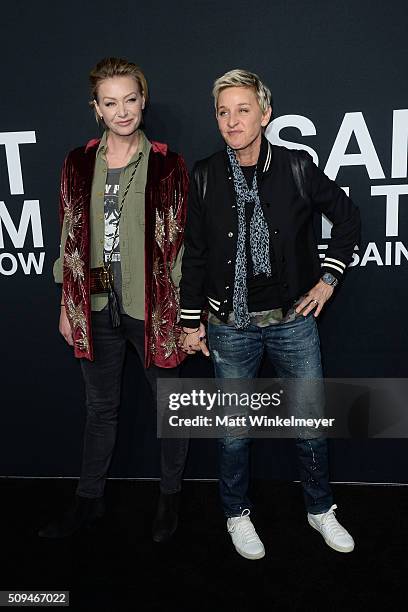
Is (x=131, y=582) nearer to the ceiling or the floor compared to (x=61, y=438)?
nearer to the floor

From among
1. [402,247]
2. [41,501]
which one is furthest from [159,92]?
[41,501]

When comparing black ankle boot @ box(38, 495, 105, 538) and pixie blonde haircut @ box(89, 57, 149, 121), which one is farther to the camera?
black ankle boot @ box(38, 495, 105, 538)

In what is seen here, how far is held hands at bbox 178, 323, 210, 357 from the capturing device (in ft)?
7.31

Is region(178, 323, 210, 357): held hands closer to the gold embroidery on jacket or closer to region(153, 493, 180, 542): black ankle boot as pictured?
the gold embroidery on jacket

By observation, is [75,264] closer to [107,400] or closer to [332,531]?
[107,400]

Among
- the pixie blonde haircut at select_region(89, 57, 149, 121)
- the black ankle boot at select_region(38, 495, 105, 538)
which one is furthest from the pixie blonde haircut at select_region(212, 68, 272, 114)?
the black ankle boot at select_region(38, 495, 105, 538)

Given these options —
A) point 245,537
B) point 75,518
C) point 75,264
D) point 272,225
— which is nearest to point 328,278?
point 272,225

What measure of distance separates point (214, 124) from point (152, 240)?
576 mm

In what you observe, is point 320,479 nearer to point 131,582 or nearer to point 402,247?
point 131,582

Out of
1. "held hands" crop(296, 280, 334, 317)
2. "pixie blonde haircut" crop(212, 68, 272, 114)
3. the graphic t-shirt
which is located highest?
"pixie blonde haircut" crop(212, 68, 272, 114)

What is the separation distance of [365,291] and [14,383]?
157 centimetres

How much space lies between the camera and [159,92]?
2395 mm

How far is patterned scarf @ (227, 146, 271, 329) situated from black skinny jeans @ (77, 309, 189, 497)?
388 mm

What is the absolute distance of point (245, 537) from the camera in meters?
2.33
